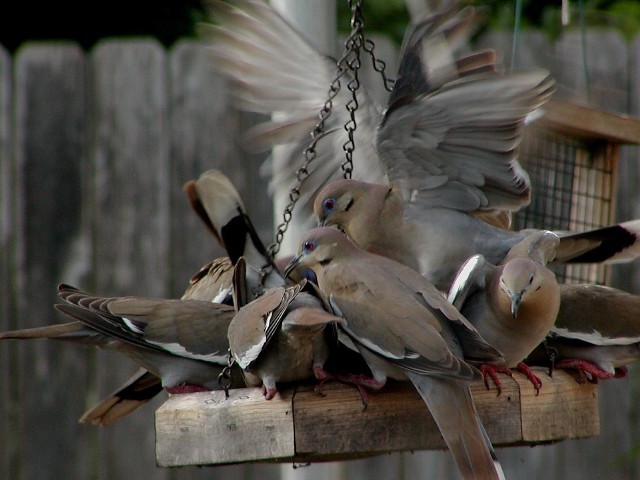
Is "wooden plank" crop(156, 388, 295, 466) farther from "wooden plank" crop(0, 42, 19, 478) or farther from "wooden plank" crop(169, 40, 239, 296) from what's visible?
"wooden plank" crop(0, 42, 19, 478)

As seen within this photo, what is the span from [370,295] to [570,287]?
85 cm

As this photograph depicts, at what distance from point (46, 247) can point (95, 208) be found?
0.26 meters

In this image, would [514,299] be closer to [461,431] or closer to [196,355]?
[461,431]

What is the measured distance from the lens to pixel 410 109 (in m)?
3.27

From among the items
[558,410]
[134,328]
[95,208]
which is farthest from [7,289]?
[558,410]

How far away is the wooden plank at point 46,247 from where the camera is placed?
443 cm

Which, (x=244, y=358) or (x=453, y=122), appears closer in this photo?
(x=244, y=358)

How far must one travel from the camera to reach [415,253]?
11.4 ft

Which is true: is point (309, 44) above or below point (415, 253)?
above

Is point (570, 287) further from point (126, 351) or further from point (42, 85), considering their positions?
point (42, 85)

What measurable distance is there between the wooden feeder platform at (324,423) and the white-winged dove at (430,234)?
2.36 feet

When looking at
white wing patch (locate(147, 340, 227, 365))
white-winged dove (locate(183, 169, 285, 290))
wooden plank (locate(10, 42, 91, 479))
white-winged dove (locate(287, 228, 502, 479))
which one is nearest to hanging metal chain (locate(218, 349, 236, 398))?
white wing patch (locate(147, 340, 227, 365))

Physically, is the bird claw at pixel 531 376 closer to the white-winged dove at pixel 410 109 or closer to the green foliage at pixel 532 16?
the white-winged dove at pixel 410 109

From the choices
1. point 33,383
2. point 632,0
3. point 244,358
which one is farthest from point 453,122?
point 632,0
